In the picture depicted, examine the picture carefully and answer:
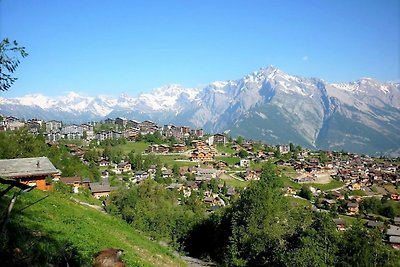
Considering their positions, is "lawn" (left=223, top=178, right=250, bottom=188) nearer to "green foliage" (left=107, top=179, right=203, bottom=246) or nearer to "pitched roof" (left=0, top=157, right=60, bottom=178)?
"green foliage" (left=107, top=179, right=203, bottom=246)

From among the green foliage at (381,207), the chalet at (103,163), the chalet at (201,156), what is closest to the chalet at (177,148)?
the chalet at (201,156)

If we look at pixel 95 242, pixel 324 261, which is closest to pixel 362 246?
pixel 324 261

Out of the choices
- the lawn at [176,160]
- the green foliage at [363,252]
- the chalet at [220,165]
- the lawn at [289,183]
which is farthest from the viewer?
the chalet at [220,165]

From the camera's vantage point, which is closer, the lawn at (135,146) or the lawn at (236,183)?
the lawn at (236,183)

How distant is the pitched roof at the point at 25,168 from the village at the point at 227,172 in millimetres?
29314

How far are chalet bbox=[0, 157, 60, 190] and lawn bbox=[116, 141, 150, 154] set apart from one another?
111095mm

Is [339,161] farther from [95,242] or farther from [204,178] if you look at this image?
[95,242]

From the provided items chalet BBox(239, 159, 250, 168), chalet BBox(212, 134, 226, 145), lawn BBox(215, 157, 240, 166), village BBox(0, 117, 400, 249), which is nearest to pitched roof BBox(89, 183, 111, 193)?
village BBox(0, 117, 400, 249)

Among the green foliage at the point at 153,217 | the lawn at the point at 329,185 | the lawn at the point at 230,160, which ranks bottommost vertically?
the lawn at the point at 329,185

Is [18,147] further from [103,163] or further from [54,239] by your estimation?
[103,163]

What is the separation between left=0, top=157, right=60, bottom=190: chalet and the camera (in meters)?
21.0

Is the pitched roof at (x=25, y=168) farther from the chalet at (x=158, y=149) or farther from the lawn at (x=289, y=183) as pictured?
the chalet at (x=158, y=149)

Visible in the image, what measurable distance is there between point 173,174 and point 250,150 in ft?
204

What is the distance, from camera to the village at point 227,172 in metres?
81.6
